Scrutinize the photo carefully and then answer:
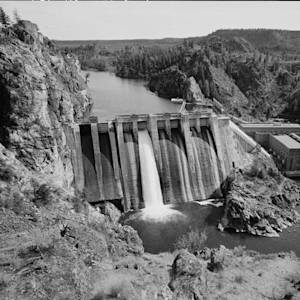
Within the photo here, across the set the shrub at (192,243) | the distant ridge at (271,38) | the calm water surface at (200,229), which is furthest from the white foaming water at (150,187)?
the distant ridge at (271,38)

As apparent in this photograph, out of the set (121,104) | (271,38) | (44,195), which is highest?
(271,38)

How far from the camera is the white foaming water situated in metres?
29.6

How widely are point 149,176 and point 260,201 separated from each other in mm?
10394

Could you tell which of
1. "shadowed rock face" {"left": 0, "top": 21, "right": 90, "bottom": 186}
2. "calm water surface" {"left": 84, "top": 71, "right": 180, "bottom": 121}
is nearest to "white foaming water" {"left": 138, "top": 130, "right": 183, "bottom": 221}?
"shadowed rock face" {"left": 0, "top": 21, "right": 90, "bottom": 186}

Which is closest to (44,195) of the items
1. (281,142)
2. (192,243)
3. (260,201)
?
(192,243)

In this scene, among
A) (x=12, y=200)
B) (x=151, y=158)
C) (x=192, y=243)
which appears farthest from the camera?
(x=151, y=158)

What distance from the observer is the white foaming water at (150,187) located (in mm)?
29611

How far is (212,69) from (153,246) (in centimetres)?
6611

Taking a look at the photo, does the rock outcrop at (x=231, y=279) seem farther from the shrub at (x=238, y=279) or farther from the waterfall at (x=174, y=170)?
the waterfall at (x=174, y=170)

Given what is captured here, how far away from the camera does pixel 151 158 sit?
3266 cm

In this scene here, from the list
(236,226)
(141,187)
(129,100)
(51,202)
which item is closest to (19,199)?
(51,202)

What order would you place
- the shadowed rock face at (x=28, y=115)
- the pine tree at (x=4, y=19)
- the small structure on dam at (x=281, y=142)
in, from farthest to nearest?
the small structure on dam at (x=281, y=142), the pine tree at (x=4, y=19), the shadowed rock face at (x=28, y=115)

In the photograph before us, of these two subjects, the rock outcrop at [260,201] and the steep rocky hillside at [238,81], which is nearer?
the rock outcrop at [260,201]

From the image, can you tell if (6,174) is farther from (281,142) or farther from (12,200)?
(281,142)
